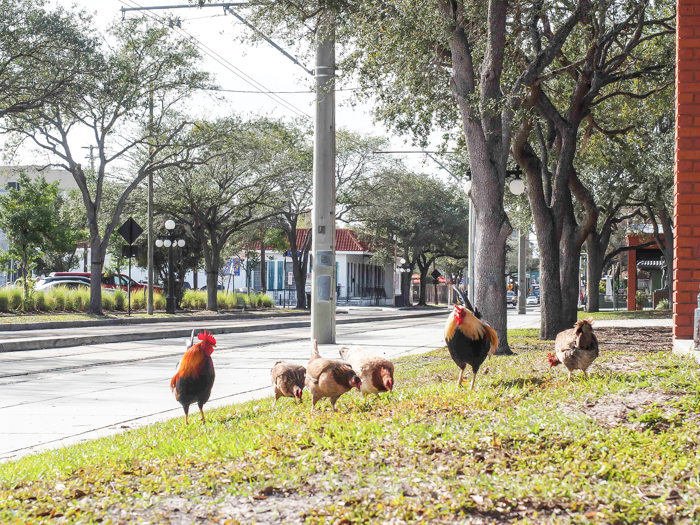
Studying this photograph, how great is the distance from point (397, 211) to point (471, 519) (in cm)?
4330

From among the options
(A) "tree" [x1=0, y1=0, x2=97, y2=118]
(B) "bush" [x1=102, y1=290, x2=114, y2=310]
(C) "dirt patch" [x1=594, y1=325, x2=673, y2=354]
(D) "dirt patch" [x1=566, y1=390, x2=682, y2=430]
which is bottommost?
(C) "dirt patch" [x1=594, y1=325, x2=673, y2=354]

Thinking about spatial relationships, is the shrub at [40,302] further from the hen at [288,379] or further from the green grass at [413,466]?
the green grass at [413,466]

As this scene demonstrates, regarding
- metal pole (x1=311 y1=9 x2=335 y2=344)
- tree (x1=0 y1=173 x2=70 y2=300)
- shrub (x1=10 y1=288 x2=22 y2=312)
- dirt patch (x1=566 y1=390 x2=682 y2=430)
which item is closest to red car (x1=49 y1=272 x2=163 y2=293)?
tree (x1=0 y1=173 x2=70 y2=300)

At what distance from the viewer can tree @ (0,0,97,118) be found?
852 inches

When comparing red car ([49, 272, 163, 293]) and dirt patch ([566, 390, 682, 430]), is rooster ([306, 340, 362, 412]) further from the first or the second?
red car ([49, 272, 163, 293])

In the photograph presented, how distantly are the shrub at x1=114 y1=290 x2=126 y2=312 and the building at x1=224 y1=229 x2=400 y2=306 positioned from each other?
22687 millimetres

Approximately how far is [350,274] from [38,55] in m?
42.2

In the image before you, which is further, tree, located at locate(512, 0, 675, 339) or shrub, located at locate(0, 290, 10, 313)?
shrub, located at locate(0, 290, 10, 313)

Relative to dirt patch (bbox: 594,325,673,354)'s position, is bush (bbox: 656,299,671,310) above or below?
below

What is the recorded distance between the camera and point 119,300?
1330 inches

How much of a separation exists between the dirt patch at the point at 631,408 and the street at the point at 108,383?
11.4 ft

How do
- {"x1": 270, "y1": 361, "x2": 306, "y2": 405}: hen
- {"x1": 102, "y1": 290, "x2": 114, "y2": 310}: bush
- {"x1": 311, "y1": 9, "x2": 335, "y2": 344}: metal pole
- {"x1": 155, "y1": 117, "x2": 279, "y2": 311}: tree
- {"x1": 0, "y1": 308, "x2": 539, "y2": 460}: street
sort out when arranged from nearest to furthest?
{"x1": 270, "y1": 361, "x2": 306, "y2": 405}: hen < {"x1": 0, "y1": 308, "x2": 539, "y2": 460}: street < {"x1": 311, "y1": 9, "x2": 335, "y2": 344}: metal pole < {"x1": 102, "y1": 290, "x2": 114, "y2": 310}: bush < {"x1": 155, "y1": 117, "x2": 279, "y2": 311}: tree

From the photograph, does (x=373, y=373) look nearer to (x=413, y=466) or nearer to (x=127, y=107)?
(x=413, y=466)

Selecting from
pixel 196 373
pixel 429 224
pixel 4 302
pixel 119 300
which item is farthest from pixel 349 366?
pixel 429 224
